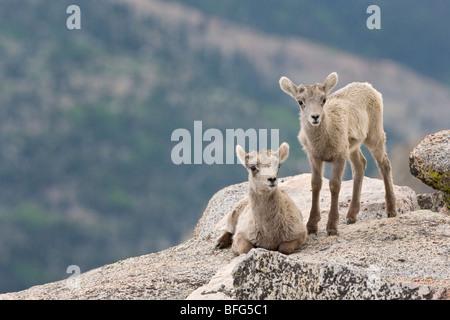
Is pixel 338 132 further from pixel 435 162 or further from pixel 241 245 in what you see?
pixel 435 162

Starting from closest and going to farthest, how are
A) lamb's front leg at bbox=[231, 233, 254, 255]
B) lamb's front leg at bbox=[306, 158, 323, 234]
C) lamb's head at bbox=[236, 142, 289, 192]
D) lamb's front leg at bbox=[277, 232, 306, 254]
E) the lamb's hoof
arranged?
1. lamb's head at bbox=[236, 142, 289, 192]
2. lamb's front leg at bbox=[277, 232, 306, 254]
3. lamb's front leg at bbox=[231, 233, 254, 255]
4. lamb's front leg at bbox=[306, 158, 323, 234]
5. the lamb's hoof

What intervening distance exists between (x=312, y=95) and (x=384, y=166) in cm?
306

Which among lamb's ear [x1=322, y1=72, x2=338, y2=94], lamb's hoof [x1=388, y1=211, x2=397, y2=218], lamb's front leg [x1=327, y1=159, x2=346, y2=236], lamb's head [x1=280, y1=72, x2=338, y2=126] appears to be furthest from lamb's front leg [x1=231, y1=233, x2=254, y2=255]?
lamb's hoof [x1=388, y1=211, x2=397, y2=218]

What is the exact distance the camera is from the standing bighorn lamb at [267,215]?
10727 mm

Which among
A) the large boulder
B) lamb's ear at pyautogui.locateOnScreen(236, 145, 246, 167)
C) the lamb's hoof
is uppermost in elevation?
lamb's ear at pyautogui.locateOnScreen(236, 145, 246, 167)

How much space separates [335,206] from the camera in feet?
39.3

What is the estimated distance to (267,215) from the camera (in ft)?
36.3

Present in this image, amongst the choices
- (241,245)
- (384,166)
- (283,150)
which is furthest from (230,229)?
(384,166)

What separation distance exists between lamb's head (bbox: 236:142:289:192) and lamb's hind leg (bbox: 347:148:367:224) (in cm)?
256

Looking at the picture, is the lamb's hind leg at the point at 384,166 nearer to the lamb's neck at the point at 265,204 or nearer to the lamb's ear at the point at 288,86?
the lamb's ear at the point at 288,86

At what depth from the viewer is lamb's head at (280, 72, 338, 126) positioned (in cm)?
1128

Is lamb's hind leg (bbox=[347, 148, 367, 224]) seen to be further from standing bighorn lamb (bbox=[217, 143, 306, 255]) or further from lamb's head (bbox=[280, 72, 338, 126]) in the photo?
lamb's head (bbox=[280, 72, 338, 126])

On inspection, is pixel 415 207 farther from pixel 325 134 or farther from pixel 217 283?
pixel 217 283

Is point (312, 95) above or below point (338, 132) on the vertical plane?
above
